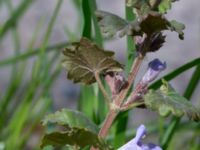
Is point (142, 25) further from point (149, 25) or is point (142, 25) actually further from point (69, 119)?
point (69, 119)

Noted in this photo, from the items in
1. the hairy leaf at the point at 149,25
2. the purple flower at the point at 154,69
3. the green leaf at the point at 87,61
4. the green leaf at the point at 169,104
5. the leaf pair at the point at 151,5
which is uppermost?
the leaf pair at the point at 151,5

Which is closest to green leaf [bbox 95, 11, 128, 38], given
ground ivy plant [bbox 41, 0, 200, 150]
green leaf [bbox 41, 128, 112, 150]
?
ground ivy plant [bbox 41, 0, 200, 150]

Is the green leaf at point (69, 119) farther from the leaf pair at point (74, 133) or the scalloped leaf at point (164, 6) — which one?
the scalloped leaf at point (164, 6)

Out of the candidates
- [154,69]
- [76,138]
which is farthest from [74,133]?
[154,69]

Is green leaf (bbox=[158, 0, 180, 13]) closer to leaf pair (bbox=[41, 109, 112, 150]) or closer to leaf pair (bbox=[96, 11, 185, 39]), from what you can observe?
leaf pair (bbox=[96, 11, 185, 39])

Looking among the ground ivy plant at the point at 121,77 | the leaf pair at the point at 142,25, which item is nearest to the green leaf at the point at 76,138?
the ground ivy plant at the point at 121,77
